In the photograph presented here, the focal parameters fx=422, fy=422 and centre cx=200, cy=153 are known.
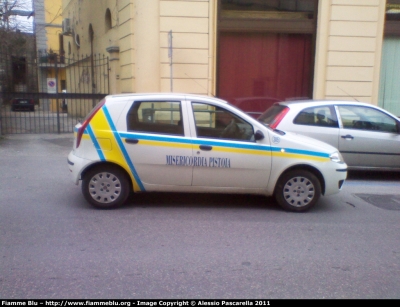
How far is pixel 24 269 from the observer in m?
4.12

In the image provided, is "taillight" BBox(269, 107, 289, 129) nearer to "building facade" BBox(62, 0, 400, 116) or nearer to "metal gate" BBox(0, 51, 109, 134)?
"building facade" BBox(62, 0, 400, 116)

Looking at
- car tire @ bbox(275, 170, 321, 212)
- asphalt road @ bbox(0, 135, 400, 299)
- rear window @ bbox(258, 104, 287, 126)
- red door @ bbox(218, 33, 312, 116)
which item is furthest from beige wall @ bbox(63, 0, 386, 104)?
car tire @ bbox(275, 170, 321, 212)

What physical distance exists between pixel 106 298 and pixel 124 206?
2.74m

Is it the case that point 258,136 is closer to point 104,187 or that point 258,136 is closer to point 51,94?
point 104,187

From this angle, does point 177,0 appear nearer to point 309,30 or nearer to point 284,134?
point 309,30

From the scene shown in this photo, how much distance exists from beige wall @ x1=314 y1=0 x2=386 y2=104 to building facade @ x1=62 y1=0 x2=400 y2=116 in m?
0.03

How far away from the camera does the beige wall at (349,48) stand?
12.2 m

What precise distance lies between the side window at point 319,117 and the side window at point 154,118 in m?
3.01

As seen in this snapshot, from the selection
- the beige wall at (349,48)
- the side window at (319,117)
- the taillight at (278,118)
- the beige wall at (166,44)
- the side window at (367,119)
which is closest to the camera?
the taillight at (278,118)

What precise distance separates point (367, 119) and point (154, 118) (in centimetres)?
449

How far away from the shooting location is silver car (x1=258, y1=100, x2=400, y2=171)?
316 inches

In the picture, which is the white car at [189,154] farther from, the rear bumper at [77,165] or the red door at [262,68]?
the red door at [262,68]

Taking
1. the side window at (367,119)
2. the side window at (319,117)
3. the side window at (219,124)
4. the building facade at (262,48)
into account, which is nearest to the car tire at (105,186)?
the side window at (219,124)

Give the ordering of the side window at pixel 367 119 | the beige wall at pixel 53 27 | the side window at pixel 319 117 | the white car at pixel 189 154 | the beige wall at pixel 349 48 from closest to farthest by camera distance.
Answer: the white car at pixel 189 154 → the side window at pixel 319 117 → the side window at pixel 367 119 → the beige wall at pixel 349 48 → the beige wall at pixel 53 27
